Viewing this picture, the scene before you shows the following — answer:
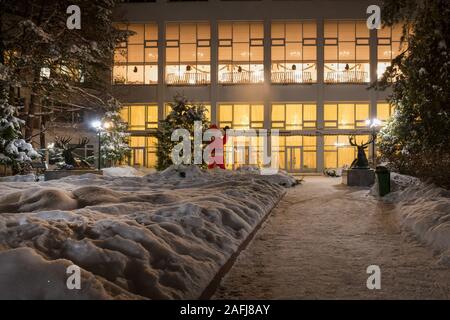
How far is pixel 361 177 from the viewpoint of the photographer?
21828 mm

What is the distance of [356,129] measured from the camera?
144 feet

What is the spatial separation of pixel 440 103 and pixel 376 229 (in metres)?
3.92

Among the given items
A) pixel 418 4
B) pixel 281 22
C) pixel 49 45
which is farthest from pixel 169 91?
pixel 418 4

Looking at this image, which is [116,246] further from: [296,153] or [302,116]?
[302,116]

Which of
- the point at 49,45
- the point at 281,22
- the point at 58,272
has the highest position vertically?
the point at 281,22

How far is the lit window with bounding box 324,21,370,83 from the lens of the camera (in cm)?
4438

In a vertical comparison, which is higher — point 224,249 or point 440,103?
point 440,103

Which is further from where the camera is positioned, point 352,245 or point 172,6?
point 172,6

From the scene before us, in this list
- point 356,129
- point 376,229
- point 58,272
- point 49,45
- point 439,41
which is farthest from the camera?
point 356,129

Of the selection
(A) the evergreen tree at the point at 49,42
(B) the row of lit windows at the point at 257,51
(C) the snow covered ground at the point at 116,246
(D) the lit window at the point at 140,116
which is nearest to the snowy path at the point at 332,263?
(C) the snow covered ground at the point at 116,246

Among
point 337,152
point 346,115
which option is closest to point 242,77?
point 346,115

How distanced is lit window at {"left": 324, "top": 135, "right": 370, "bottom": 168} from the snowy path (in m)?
33.1
